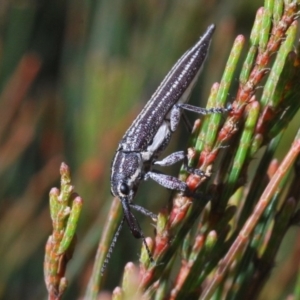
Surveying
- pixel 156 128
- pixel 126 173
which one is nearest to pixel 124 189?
pixel 126 173

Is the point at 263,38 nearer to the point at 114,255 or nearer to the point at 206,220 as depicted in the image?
the point at 206,220

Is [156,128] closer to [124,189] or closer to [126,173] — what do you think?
[126,173]

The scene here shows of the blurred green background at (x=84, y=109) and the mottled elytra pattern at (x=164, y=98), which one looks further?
the blurred green background at (x=84, y=109)

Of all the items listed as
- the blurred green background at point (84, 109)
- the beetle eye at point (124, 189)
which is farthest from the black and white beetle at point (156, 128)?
the blurred green background at point (84, 109)

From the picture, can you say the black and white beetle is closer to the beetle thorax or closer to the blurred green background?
the beetle thorax

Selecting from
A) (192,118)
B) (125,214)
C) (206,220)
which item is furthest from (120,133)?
(206,220)

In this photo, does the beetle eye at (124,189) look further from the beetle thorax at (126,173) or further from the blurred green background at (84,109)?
the blurred green background at (84,109)
